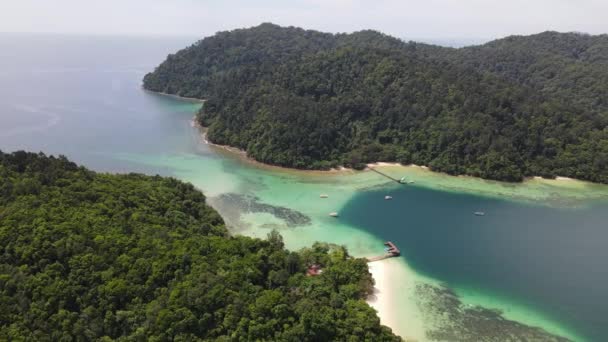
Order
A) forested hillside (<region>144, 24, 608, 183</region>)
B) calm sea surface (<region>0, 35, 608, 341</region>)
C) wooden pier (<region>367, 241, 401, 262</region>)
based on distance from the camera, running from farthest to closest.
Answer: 1. forested hillside (<region>144, 24, 608, 183</region>)
2. wooden pier (<region>367, 241, 401, 262</region>)
3. calm sea surface (<region>0, 35, 608, 341</region>)

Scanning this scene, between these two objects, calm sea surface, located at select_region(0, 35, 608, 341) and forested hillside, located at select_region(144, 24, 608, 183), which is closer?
calm sea surface, located at select_region(0, 35, 608, 341)

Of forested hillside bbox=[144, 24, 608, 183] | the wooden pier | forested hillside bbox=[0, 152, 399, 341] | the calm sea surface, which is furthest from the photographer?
forested hillside bbox=[144, 24, 608, 183]

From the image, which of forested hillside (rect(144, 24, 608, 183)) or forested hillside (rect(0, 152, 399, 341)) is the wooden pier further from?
forested hillside (rect(144, 24, 608, 183))

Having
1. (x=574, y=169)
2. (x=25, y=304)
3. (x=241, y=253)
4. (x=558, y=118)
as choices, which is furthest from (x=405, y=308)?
(x=558, y=118)

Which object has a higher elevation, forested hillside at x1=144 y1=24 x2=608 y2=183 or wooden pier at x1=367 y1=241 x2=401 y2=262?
forested hillside at x1=144 y1=24 x2=608 y2=183

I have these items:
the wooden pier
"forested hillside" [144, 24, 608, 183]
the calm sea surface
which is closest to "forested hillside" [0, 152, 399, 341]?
the wooden pier

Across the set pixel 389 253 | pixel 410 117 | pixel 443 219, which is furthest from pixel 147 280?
pixel 410 117

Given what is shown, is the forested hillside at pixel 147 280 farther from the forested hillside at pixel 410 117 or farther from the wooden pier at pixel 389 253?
the forested hillside at pixel 410 117
